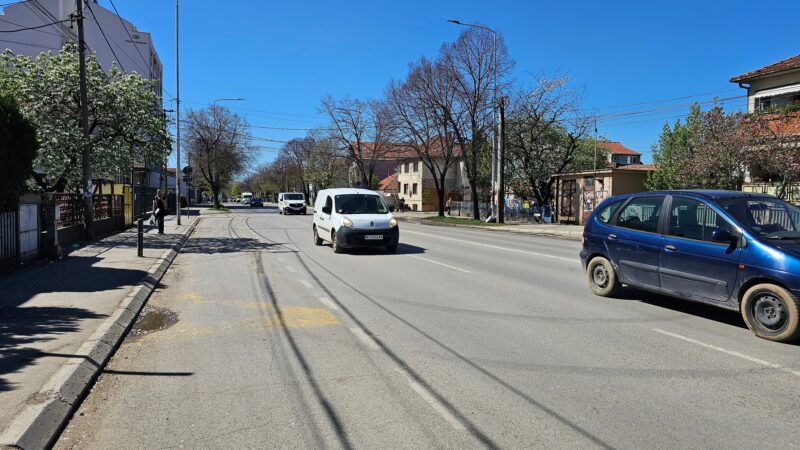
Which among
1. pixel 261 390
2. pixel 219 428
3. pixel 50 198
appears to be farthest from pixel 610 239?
pixel 50 198

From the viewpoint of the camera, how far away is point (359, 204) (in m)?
15.2

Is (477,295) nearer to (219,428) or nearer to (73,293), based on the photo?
(219,428)

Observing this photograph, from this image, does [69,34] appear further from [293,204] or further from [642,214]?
[642,214]

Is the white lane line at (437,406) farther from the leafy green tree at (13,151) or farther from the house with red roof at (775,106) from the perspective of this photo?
the house with red roof at (775,106)

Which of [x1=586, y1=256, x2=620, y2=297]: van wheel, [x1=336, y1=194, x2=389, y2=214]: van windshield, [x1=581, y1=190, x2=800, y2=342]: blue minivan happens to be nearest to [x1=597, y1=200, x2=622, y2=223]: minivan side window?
[x1=581, y1=190, x2=800, y2=342]: blue minivan

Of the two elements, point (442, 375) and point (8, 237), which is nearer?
point (442, 375)

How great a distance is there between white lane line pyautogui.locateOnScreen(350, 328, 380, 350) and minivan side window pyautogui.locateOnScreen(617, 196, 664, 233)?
4.21m

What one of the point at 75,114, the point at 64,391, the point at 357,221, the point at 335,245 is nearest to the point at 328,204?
the point at 335,245

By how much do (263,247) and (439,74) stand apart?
20.5 meters

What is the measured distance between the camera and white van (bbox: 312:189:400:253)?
14.3 metres

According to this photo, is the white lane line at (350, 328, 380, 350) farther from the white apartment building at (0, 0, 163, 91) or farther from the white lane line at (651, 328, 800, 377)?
the white apartment building at (0, 0, 163, 91)

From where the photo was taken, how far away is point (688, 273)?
6688mm

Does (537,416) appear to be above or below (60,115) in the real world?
below

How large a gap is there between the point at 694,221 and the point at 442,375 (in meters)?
4.18
